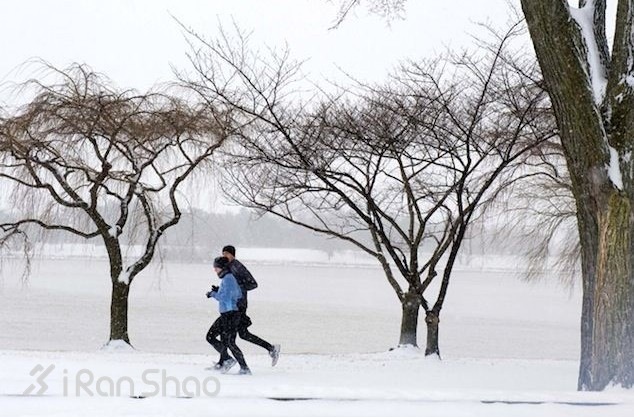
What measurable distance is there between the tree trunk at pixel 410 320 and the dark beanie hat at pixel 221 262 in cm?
565

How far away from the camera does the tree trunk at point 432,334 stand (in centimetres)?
1347

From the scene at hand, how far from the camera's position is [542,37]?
316 inches

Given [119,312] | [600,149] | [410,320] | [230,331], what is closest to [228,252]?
[230,331]

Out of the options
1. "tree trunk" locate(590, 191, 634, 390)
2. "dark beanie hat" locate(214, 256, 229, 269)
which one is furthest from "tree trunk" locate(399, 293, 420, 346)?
"tree trunk" locate(590, 191, 634, 390)

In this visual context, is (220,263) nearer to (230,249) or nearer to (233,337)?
(230,249)

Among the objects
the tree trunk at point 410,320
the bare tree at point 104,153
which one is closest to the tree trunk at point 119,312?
the bare tree at point 104,153

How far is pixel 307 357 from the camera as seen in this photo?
1288cm

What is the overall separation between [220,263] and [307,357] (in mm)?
4175

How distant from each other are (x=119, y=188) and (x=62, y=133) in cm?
185

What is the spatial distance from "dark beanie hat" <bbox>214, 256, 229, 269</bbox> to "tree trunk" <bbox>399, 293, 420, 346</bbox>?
565cm

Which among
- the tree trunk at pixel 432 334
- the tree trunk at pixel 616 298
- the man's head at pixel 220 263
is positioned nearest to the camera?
the tree trunk at pixel 616 298

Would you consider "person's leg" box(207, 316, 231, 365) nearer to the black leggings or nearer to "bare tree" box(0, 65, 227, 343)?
the black leggings

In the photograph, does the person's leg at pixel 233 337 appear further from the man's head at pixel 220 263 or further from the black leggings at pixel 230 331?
the man's head at pixel 220 263

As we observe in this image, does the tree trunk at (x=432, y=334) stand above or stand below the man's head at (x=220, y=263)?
below
